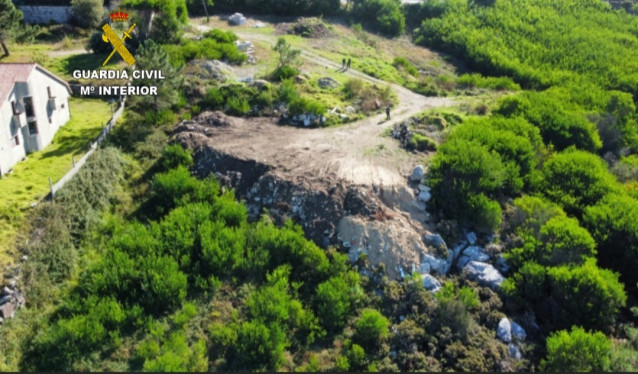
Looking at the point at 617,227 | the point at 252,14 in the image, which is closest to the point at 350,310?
the point at 617,227

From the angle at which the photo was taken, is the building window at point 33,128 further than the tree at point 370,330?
Yes

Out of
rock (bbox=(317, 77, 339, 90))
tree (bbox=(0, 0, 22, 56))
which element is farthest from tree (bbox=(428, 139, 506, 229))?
tree (bbox=(0, 0, 22, 56))

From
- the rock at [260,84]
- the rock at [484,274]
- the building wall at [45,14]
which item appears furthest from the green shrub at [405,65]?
the building wall at [45,14]

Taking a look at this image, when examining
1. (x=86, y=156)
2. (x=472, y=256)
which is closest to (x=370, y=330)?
(x=472, y=256)

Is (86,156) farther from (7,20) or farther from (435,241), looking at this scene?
(435,241)

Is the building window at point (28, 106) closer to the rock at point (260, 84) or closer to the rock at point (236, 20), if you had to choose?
the rock at point (260, 84)

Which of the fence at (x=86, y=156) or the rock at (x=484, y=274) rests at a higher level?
the fence at (x=86, y=156)

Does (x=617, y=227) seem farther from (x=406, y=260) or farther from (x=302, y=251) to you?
(x=302, y=251)

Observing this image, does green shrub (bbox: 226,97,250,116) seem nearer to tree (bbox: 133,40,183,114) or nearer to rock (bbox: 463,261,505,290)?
tree (bbox: 133,40,183,114)
